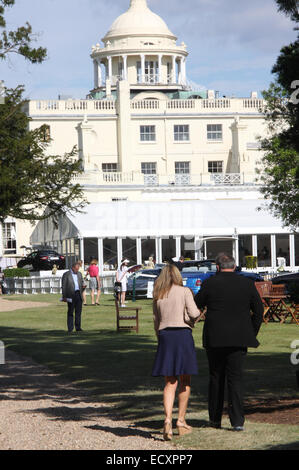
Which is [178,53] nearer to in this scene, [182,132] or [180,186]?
[182,132]

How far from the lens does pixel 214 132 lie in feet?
240

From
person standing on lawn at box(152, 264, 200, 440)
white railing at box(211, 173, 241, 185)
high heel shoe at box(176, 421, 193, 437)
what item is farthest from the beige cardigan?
white railing at box(211, 173, 241, 185)

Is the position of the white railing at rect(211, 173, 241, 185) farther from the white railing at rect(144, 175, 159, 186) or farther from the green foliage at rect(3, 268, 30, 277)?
the green foliage at rect(3, 268, 30, 277)

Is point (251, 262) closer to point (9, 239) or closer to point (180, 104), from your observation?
point (9, 239)

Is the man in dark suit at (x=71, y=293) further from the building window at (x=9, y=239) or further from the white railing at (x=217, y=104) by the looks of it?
the white railing at (x=217, y=104)

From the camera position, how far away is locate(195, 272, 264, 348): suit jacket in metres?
9.55

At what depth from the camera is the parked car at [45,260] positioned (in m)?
49.9

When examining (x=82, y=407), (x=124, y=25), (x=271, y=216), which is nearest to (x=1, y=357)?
(x=82, y=407)

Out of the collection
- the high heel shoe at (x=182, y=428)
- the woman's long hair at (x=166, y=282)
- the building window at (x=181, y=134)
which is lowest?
the high heel shoe at (x=182, y=428)

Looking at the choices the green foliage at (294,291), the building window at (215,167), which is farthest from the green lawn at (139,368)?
the building window at (215,167)

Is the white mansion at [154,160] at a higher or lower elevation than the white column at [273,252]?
higher

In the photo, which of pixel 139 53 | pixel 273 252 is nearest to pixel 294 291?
pixel 273 252

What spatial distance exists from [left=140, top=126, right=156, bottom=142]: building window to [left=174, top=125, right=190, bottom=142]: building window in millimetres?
1700

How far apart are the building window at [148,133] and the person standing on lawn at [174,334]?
207ft
